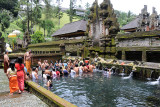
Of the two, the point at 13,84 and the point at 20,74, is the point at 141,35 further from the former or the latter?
the point at 13,84

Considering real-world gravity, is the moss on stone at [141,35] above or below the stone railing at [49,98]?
above

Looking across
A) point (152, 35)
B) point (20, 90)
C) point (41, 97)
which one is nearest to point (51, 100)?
point (41, 97)

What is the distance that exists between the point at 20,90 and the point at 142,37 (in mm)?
13761

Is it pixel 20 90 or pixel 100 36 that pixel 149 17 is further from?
pixel 20 90

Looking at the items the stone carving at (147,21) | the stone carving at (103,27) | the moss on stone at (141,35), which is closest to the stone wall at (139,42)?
the moss on stone at (141,35)

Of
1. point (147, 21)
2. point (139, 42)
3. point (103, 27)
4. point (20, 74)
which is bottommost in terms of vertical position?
point (20, 74)

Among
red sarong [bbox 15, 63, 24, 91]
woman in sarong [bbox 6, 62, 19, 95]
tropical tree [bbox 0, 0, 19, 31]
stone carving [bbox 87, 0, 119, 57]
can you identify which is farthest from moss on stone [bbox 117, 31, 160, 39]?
tropical tree [bbox 0, 0, 19, 31]

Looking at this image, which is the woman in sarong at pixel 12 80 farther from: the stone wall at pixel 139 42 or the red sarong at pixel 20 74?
the stone wall at pixel 139 42

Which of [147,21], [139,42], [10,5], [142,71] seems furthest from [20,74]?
[10,5]

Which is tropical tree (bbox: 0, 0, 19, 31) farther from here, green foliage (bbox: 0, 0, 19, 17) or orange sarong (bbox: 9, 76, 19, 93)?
orange sarong (bbox: 9, 76, 19, 93)

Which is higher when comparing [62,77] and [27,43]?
[27,43]

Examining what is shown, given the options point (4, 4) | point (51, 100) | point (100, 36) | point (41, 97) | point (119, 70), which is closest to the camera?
point (51, 100)

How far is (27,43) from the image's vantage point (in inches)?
1560

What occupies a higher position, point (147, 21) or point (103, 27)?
point (147, 21)
